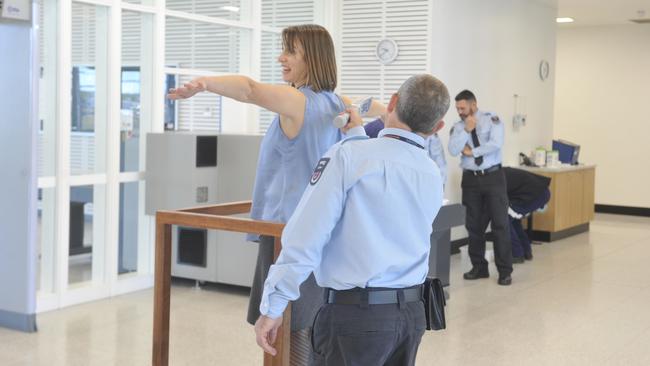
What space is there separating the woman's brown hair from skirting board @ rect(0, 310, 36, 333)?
338cm

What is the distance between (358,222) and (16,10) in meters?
3.87

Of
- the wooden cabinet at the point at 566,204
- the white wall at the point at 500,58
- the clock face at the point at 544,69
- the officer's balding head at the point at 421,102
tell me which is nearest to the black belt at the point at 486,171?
the white wall at the point at 500,58

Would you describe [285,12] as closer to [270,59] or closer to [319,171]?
[270,59]

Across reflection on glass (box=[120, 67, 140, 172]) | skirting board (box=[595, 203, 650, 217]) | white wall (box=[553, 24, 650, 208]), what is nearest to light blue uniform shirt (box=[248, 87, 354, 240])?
reflection on glass (box=[120, 67, 140, 172])

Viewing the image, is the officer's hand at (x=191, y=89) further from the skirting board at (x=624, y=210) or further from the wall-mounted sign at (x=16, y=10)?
the skirting board at (x=624, y=210)

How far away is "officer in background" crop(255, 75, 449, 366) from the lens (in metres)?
2.38

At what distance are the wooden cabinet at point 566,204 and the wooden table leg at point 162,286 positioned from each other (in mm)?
7733

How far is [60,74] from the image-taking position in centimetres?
636

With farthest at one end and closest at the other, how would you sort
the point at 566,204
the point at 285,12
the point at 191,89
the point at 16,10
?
the point at 566,204 < the point at 285,12 < the point at 16,10 < the point at 191,89

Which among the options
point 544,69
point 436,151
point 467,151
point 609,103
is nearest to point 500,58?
point 544,69

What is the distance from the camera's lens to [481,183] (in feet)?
26.0

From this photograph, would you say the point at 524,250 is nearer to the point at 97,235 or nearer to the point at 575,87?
the point at 97,235

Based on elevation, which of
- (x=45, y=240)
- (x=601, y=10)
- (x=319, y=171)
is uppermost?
(x=601, y=10)

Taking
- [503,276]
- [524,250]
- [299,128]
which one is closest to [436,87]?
[299,128]
